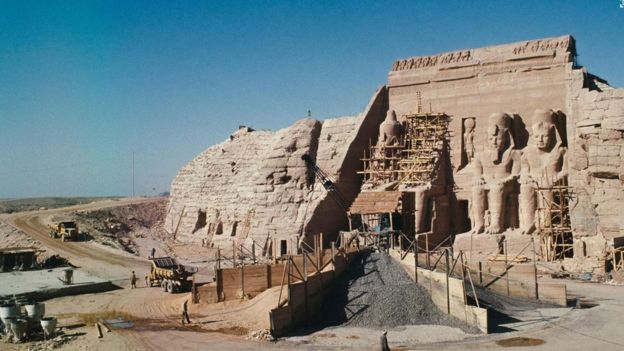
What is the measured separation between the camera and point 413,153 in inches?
1374

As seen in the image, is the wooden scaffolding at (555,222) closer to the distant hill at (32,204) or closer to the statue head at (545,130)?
the statue head at (545,130)

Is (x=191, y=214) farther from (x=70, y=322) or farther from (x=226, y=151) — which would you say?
(x=70, y=322)

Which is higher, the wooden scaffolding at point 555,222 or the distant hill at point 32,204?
the distant hill at point 32,204

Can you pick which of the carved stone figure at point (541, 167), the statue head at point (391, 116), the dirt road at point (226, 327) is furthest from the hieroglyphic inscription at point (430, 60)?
the dirt road at point (226, 327)

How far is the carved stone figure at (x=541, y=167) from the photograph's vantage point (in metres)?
30.4

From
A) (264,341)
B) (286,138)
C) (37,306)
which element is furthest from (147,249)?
(264,341)

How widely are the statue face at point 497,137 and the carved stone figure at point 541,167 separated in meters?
1.49

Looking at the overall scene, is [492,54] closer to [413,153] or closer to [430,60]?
[430,60]

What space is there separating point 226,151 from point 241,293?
77.7ft

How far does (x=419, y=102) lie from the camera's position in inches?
1395

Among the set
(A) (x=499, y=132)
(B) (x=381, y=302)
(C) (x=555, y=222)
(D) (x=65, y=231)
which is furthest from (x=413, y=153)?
(D) (x=65, y=231)

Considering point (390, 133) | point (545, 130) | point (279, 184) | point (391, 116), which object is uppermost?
point (391, 116)

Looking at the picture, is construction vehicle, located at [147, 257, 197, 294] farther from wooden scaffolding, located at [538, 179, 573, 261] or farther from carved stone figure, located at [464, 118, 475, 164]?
wooden scaffolding, located at [538, 179, 573, 261]

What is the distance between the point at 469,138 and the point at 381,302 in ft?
51.6
